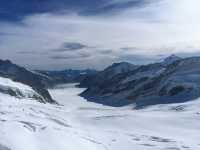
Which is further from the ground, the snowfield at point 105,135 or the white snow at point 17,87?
the white snow at point 17,87

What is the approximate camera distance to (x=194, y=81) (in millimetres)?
181125

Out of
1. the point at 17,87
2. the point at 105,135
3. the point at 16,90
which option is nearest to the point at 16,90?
the point at 16,90

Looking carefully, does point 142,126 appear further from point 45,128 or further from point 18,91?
point 18,91

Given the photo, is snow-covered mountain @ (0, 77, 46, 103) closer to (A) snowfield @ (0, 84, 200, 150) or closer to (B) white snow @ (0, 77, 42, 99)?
(B) white snow @ (0, 77, 42, 99)

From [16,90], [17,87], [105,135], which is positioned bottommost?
[105,135]

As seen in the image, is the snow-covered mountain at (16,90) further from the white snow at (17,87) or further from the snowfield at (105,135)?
the snowfield at (105,135)

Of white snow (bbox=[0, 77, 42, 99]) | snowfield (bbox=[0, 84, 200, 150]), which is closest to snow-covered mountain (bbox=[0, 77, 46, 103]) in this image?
white snow (bbox=[0, 77, 42, 99])

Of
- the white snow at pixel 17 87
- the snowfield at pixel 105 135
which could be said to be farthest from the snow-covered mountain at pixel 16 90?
the snowfield at pixel 105 135

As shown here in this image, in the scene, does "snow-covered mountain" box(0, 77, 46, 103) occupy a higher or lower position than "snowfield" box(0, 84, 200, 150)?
higher

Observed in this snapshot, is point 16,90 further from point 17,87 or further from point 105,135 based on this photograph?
point 105,135

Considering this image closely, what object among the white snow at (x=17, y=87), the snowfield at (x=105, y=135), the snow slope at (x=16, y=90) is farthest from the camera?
the white snow at (x=17, y=87)

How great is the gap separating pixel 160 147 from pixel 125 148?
5.24 m

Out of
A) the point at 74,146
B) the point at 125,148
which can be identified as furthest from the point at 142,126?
the point at 74,146

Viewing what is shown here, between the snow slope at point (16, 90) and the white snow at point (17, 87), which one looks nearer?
the snow slope at point (16, 90)
